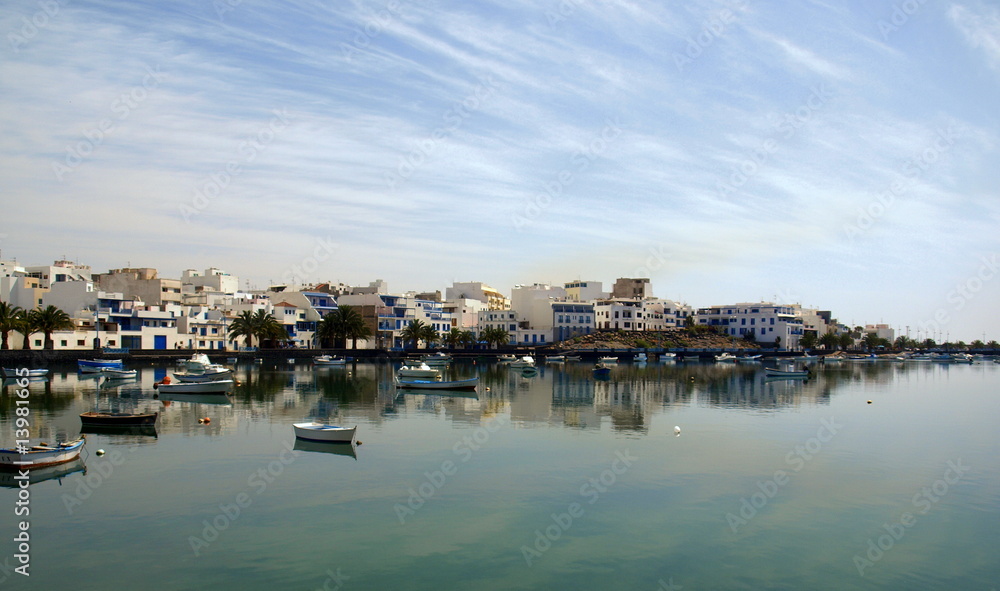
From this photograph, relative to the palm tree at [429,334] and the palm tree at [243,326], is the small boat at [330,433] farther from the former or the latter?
the palm tree at [429,334]

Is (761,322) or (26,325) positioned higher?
(761,322)

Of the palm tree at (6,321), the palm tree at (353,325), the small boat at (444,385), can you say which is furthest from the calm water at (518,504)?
the palm tree at (353,325)

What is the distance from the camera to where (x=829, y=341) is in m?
163

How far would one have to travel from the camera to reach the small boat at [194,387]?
54.9 meters

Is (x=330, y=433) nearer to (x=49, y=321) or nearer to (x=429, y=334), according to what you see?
(x=49, y=321)

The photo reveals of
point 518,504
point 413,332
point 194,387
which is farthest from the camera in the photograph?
point 413,332

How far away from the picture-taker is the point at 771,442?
37062 mm

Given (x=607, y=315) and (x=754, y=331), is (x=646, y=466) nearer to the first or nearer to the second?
(x=607, y=315)

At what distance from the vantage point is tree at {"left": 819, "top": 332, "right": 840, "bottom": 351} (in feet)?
533

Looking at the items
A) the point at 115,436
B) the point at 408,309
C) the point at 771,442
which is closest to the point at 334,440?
the point at 115,436

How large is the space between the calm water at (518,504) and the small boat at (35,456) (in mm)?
603

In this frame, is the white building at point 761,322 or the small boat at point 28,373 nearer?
the small boat at point 28,373

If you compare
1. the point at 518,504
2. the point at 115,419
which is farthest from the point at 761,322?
the point at 518,504

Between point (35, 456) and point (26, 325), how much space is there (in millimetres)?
59814
